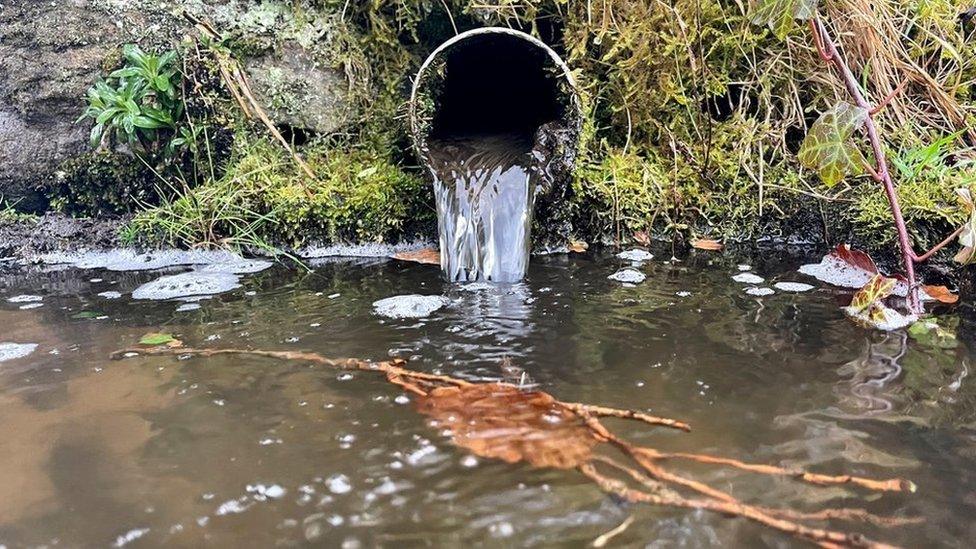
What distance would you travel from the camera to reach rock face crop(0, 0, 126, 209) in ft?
11.9

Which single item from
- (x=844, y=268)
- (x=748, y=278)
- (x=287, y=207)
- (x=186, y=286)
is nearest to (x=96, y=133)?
(x=287, y=207)

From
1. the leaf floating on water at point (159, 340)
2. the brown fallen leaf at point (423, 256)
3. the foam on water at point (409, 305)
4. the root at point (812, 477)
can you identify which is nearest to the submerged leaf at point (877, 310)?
the root at point (812, 477)

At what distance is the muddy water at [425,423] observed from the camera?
1237mm

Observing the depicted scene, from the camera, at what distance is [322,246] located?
3463mm

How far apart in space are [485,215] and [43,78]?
270 centimetres

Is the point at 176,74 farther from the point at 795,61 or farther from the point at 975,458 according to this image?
the point at 975,458

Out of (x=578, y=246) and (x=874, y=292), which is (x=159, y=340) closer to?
(x=578, y=246)

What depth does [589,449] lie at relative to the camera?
4.75 feet

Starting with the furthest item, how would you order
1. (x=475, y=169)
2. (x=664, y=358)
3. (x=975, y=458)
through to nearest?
1. (x=475, y=169)
2. (x=664, y=358)
3. (x=975, y=458)

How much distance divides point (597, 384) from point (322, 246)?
2.10 m

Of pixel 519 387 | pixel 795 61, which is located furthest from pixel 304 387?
pixel 795 61

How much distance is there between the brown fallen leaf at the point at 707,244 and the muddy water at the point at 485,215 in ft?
2.96

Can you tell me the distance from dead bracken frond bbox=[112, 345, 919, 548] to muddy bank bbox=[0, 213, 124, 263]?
8.03 feet

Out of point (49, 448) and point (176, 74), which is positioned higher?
point (176, 74)
